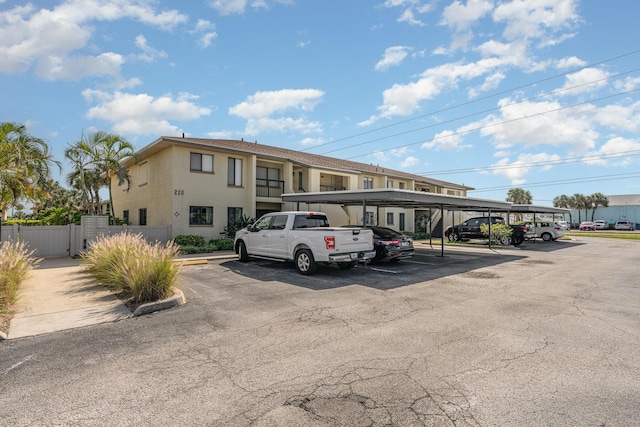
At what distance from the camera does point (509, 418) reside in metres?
3.16

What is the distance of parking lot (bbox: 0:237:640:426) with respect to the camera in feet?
10.7

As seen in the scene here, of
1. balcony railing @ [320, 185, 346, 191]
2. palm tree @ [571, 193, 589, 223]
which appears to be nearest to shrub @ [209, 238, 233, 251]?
balcony railing @ [320, 185, 346, 191]

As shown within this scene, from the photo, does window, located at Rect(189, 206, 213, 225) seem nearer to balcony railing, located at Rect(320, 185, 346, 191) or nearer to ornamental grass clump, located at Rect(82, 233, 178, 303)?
ornamental grass clump, located at Rect(82, 233, 178, 303)

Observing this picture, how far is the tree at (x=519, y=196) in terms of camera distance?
71988 mm

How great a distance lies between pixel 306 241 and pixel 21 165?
11.1 m

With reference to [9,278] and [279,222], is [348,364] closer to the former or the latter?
[9,278]

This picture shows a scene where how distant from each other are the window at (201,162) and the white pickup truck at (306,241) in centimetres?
785

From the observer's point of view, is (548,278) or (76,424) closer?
(76,424)

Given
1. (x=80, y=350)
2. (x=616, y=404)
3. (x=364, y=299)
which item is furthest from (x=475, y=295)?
(x=80, y=350)

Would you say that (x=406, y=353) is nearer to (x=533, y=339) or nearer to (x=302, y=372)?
(x=302, y=372)

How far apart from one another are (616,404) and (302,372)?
3177 millimetres

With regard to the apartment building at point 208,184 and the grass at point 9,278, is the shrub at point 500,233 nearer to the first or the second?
the apartment building at point 208,184

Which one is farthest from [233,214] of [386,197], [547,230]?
[547,230]

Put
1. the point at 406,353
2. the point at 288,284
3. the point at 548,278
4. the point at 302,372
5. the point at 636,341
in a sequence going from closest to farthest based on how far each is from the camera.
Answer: the point at 302,372
the point at 406,353
the point at 636,341
the point at 288,284
the point at 548,278
